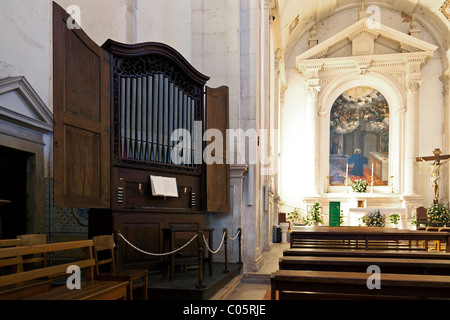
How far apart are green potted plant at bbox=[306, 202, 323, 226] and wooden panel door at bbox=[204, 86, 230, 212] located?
925 centimetres

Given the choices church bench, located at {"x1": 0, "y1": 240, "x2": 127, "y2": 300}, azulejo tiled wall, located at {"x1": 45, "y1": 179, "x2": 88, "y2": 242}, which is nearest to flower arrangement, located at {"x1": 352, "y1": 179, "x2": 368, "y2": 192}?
azulejo tiled wall, located at {"x1": 45, "y1": 179, "x2": 88, "y2": 242}

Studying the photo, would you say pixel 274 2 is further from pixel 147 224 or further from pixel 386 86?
pixel 147 224

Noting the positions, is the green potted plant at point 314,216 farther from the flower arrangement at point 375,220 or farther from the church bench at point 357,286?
the church bench at point 357,286

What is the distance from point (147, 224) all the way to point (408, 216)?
13.5 metres

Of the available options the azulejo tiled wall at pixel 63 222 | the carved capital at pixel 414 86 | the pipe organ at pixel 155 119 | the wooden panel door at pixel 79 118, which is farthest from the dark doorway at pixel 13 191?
the carved capital at pixel 414 86

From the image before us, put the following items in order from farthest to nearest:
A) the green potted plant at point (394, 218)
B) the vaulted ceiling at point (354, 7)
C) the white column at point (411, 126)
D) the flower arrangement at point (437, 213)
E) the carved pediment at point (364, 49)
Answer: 1. the carved pediment at point (364, 49)
2. the vaulted ceiling at point (354, 7)
3. the white column at point (411, 126)
4. the flower arrangement at point (437, 213)
5. the green potted plant at point (394, 218)

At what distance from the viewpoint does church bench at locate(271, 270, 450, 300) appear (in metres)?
2.94

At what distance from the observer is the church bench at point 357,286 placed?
2.94 m

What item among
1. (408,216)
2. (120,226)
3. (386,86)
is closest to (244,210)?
(120,226)

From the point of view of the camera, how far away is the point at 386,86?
1745 cm

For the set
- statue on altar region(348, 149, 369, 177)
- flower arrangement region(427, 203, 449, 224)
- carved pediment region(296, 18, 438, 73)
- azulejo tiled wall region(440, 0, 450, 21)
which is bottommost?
flower arrangement region(427, 203, 449, 224)

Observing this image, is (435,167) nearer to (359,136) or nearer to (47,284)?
(359,136)

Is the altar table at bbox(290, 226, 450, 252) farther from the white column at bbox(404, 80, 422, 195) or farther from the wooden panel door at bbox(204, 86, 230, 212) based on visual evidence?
the white column at bbox(404, 80, 422, 195)

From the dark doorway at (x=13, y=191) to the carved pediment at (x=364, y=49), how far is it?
13.6 m
